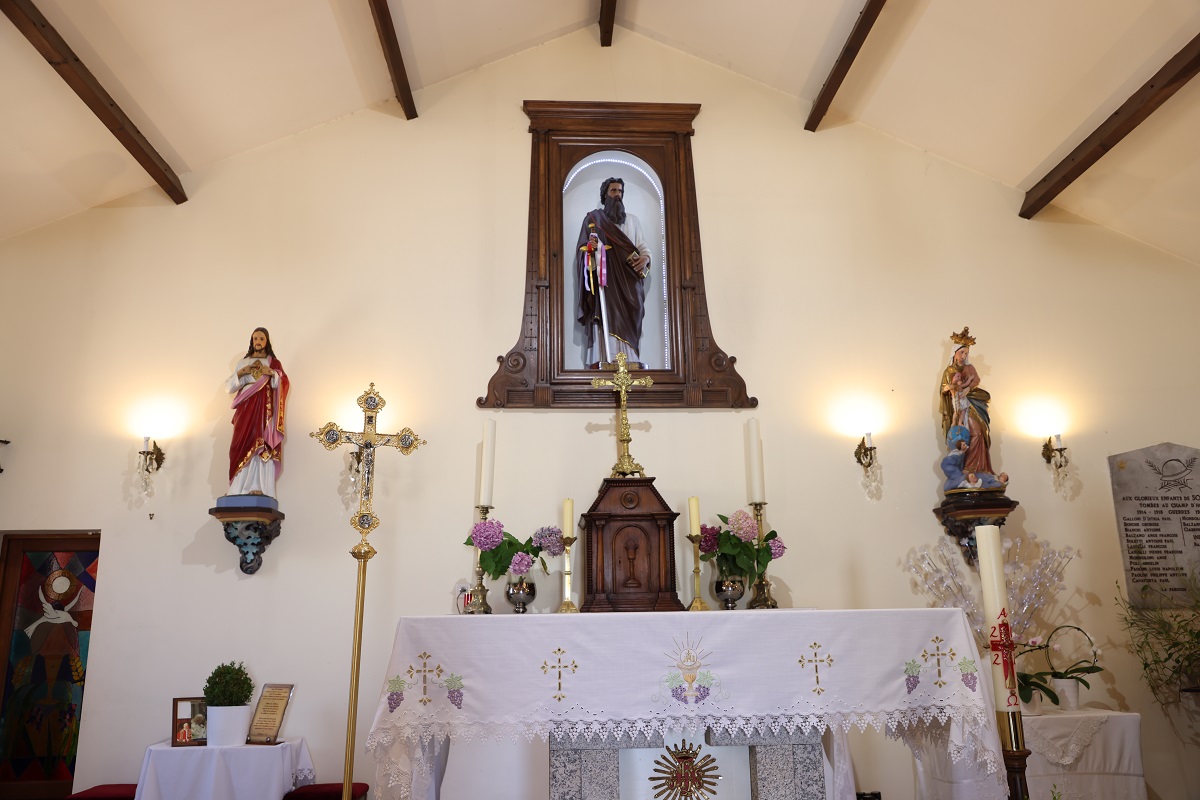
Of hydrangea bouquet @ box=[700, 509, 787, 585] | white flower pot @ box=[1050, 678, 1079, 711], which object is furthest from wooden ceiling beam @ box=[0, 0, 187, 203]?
white flower pot @ box=[1050, 678, 1079, 711]

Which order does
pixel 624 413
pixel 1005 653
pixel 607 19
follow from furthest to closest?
pixel 607 19 < pixel 624 413 < pixel 1005 653

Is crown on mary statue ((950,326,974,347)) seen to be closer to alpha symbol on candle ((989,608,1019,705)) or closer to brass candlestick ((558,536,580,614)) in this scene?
brass candlestick ((558,536,580,614))

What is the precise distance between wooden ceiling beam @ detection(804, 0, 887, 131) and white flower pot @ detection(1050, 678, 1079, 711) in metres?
3.58

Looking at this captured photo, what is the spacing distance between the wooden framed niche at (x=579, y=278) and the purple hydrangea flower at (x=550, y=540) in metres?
0.91

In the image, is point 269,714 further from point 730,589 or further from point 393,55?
point 393,55

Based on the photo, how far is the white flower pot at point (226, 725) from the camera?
15.5 feet

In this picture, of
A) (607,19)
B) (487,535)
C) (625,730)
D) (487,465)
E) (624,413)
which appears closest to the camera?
(625,730)

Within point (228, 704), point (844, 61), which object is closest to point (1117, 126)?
point (844, 61)

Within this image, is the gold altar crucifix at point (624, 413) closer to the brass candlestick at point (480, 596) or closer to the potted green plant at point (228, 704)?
the brass candlestick at point (480, 596)

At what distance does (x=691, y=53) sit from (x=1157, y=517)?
4.08 m

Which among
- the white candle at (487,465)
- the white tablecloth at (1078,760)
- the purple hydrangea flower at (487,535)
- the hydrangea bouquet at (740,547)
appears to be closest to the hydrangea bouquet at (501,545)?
the purple hydrangea flower at (487,535)

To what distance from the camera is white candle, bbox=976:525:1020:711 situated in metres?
2.87

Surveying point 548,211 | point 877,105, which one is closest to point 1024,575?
point 877,105

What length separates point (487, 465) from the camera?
5.04 m
